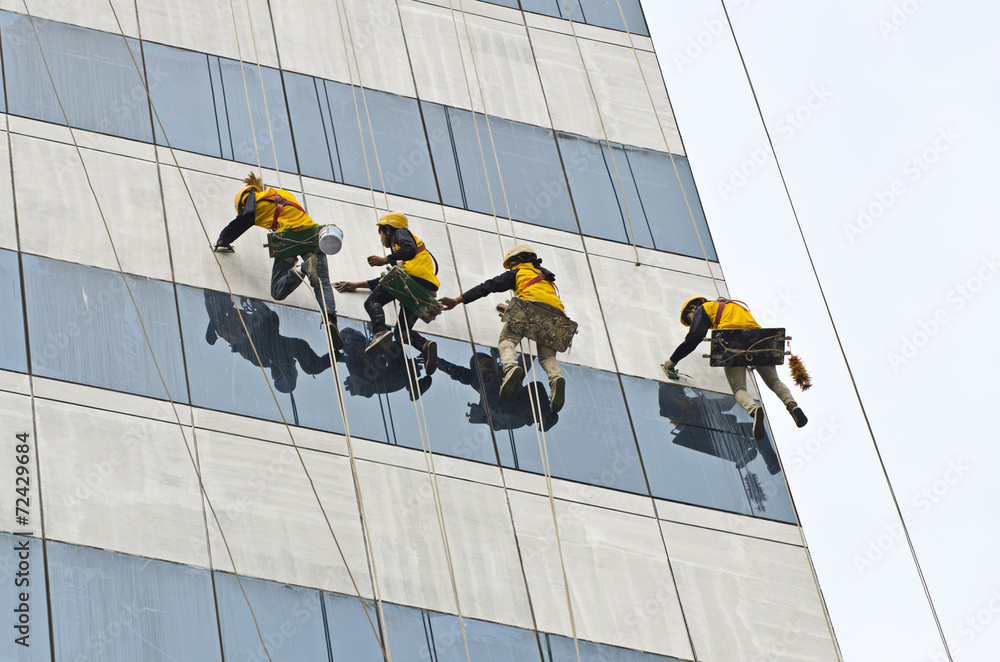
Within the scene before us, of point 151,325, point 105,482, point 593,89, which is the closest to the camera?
point 105,482

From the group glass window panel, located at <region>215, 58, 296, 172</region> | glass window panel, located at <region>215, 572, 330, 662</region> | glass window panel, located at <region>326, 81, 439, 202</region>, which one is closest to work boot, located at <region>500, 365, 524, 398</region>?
glass window panel, located at <region>215, 572, 330, 662</region>

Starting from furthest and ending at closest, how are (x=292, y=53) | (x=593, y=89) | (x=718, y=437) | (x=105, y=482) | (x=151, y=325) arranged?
1. (x=593, y=89)
2. (x=292, y=53)
3. (x=718, y=437)
4. (x=151, y=325)
5. (x=105, y=482)

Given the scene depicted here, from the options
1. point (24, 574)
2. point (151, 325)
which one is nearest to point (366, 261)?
point (151, 325)

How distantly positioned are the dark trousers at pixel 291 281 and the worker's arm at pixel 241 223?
0.48 metres

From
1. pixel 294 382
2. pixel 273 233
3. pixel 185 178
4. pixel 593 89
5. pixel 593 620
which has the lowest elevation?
pixel 593 620

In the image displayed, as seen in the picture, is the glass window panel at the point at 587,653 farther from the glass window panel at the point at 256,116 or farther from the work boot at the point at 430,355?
the glass window panel at the point at 256,116

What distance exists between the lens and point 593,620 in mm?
13164

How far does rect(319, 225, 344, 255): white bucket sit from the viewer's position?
1416 centimetres

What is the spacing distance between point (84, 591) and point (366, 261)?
5.41 metres

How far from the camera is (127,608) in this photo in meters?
11.7

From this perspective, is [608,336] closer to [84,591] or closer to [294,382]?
[294,382]

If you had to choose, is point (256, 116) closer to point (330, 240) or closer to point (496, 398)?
point (330, 240)

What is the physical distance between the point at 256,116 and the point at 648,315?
17.5ft

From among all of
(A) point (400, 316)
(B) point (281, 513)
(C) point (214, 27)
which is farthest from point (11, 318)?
(C) point (214, 27)
